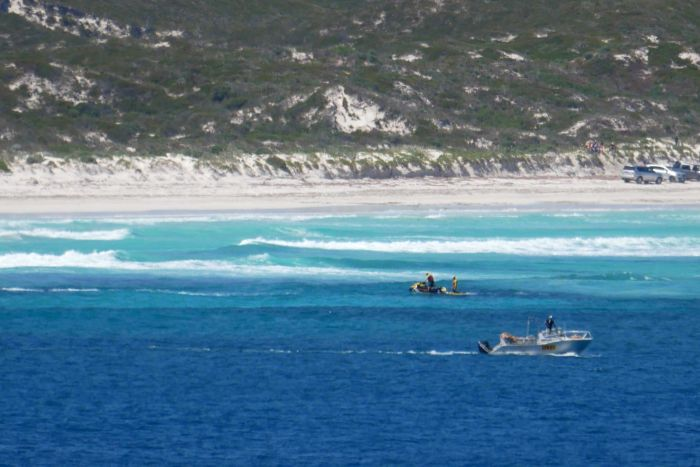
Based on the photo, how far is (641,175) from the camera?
3179 inches

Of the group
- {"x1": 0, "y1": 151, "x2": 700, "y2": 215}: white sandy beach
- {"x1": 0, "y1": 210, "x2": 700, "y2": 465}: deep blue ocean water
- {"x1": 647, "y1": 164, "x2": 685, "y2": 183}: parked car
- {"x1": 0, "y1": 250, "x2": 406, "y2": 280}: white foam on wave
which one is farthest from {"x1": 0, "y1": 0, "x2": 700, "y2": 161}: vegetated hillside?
{"x1": 0, "y1": 210, "x2": 700, "y2": 465}: deep blue ocean water

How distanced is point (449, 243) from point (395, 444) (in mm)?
27666

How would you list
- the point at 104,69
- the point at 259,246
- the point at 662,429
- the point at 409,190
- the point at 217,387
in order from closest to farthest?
the point at 662,429 < the point at 217,387 < the point at 259,246 < the point at 409,190 < the point at 104,69

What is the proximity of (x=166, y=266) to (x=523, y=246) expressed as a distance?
13.1m

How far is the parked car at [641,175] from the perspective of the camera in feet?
264

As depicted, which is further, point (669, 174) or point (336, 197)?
point (669, 174)

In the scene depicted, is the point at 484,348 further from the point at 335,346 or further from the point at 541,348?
the point at 335,346

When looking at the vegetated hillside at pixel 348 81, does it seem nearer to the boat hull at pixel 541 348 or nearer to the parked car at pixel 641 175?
the parked car at pixel 641 175

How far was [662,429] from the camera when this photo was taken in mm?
28781

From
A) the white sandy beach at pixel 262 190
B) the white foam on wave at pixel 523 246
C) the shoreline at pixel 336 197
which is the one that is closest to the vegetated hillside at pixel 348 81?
the white sandy beach at pixel 262 190

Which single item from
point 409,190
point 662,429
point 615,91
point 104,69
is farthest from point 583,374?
point 615,91

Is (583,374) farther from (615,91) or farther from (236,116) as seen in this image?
(615,91)

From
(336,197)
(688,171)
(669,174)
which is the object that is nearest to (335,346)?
(336,197)

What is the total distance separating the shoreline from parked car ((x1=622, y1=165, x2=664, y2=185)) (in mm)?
1943
